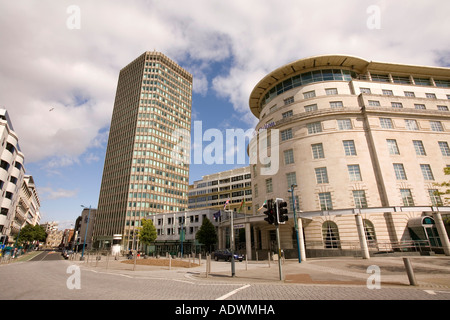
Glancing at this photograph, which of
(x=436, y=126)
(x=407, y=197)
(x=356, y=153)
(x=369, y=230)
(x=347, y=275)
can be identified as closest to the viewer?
(x=347, y=275)

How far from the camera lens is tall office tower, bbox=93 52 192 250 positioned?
78.6 m

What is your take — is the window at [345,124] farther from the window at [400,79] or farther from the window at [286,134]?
the window at [400,79]

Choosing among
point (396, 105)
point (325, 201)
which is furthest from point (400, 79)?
point (325, 201)

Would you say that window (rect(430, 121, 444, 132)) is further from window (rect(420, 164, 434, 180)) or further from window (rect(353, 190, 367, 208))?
window (rect(353, 190, 367, 208))

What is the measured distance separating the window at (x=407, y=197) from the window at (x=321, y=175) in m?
9.62

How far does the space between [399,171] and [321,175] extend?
1036 cm

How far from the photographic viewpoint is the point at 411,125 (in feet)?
113

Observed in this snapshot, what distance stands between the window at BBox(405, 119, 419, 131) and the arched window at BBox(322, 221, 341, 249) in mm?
19278

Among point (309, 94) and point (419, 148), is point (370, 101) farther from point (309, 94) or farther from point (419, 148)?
point (419, 148)

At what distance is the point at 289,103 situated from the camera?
129 feet
